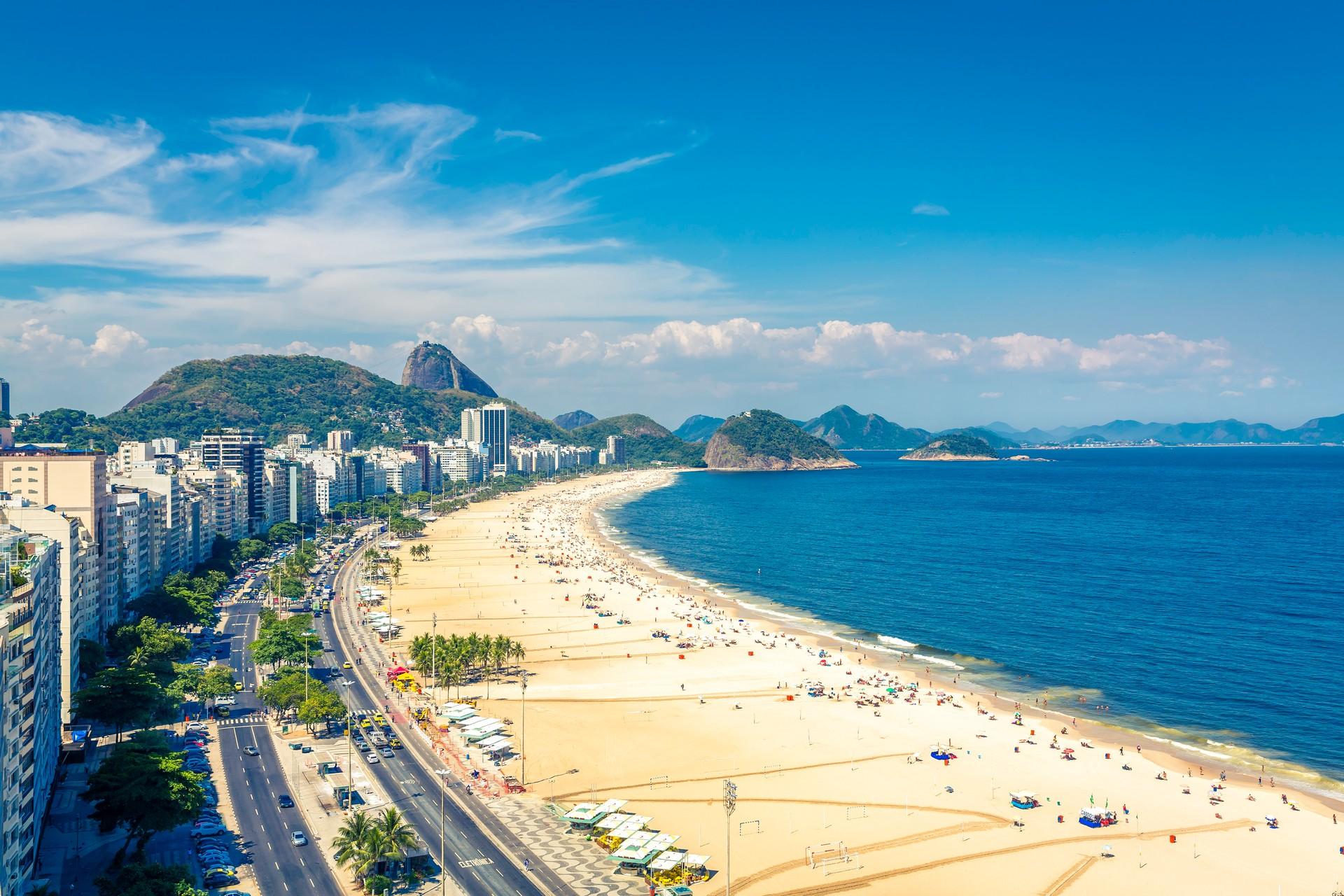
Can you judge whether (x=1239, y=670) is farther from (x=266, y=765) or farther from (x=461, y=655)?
(x=266, y=765)

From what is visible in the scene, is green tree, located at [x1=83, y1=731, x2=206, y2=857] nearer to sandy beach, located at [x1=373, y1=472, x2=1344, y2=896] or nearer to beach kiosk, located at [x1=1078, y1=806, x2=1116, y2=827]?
sandy beach, located at [x1=373, y1=472, x2=1344, y2=896]

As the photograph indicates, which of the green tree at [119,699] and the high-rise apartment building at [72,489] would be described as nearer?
the green tree at [119,699]

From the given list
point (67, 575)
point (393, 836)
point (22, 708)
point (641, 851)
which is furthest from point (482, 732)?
point (22, 708)

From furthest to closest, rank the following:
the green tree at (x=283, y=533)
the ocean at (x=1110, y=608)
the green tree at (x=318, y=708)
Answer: the green tree at (x=283, y=533), the ocean at (x=1110, y=608), the green tree at (x=318, y=708)

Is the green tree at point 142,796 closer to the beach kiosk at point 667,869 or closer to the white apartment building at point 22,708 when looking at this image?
the white apartment building at point 22,708

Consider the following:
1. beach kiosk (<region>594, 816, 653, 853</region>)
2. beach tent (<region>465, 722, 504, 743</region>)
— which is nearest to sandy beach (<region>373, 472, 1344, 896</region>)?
beach kiosk (<region>594, 816, 653, 853</region>)

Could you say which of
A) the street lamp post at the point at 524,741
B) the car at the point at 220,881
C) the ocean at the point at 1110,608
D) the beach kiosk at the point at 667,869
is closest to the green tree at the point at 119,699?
the car at the point at 220,881

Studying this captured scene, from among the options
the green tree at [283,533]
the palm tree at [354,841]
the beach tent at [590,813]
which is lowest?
the beach tent at [590,813]
